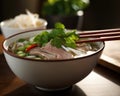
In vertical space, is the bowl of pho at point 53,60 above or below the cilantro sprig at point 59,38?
below

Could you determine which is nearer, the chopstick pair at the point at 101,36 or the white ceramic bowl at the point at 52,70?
the white ceramic bowl at the point at 52,70

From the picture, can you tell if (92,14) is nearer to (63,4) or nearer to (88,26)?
(88,26)

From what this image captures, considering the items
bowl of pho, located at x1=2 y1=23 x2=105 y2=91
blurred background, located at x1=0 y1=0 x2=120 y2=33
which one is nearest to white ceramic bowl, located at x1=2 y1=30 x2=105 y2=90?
bowl of pho, located at x1=2 y1=23 x2=105 y2=91

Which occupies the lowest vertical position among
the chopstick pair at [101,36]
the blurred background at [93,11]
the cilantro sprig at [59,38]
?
the blurred background at [93,11]

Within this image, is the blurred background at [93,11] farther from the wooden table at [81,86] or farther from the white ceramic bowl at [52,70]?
the white ceramic bowl at [52,70]

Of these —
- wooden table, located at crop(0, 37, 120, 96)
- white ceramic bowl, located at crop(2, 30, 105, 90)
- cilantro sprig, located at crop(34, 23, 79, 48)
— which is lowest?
wooden table, located at crop(0, 37, 120, 96)

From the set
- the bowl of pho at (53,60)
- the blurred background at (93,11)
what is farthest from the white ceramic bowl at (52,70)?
the blurred background at (93,11)

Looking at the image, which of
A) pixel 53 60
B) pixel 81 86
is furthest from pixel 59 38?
pixel 81 86

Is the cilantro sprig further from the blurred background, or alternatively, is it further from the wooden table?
the blurred background
